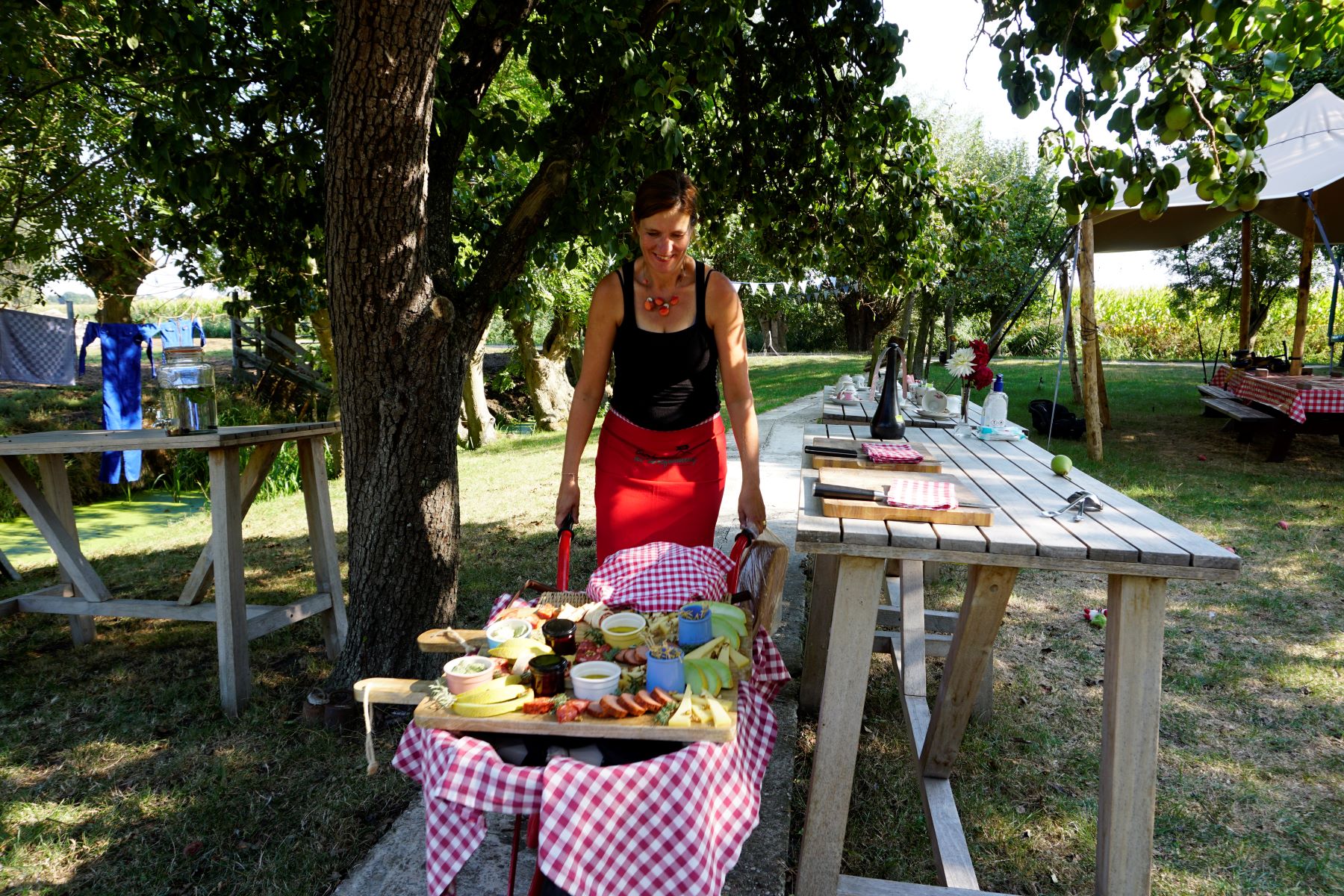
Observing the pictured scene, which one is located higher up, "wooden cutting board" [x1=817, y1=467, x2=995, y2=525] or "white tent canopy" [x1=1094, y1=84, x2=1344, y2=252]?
"white tent canopy" [x1=1094, y1=84, x2=1344, y2=252]

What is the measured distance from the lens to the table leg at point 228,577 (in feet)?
11.5

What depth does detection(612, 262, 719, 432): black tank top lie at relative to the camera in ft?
9.17

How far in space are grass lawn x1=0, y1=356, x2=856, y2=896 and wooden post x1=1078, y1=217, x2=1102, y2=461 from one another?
600cm

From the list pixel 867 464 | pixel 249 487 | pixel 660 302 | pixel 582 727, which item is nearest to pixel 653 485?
pixel 660 302

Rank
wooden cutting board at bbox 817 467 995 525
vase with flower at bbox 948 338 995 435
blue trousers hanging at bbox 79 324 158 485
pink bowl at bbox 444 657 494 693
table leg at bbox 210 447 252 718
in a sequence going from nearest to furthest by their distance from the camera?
pink bowl at bbox 444 657 494 693 < wooden cutting board at bbox 817 467 995 525 < table leg at bbox 210 447 252 718 < vase with flower at bbox 948 338 995 435 < blue trousers hanging at bbox 79 324 158 485

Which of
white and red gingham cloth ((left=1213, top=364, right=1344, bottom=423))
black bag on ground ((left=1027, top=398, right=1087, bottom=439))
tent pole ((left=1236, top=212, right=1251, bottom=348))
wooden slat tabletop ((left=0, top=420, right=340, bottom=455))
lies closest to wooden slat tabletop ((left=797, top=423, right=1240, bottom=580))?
wooden slat tabletop ((left=0, top=420, right=340, bottom=455))

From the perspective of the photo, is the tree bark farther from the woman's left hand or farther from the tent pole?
the tent pole

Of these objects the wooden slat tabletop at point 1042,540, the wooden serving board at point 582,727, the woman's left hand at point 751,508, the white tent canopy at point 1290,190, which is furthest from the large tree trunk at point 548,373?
the wooden serving board at point 582,727

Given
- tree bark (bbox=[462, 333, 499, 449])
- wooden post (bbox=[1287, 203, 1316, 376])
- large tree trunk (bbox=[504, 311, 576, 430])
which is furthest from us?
large tree trunk (bbox=[504, 311, 576, 430])

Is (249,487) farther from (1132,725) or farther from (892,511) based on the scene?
(1132,725)

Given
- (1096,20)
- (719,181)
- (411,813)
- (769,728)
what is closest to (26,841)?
(411,813)

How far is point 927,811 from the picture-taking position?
102 inches

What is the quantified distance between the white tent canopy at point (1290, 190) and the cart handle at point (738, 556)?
712cm

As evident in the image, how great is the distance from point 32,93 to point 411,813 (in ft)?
13.0
